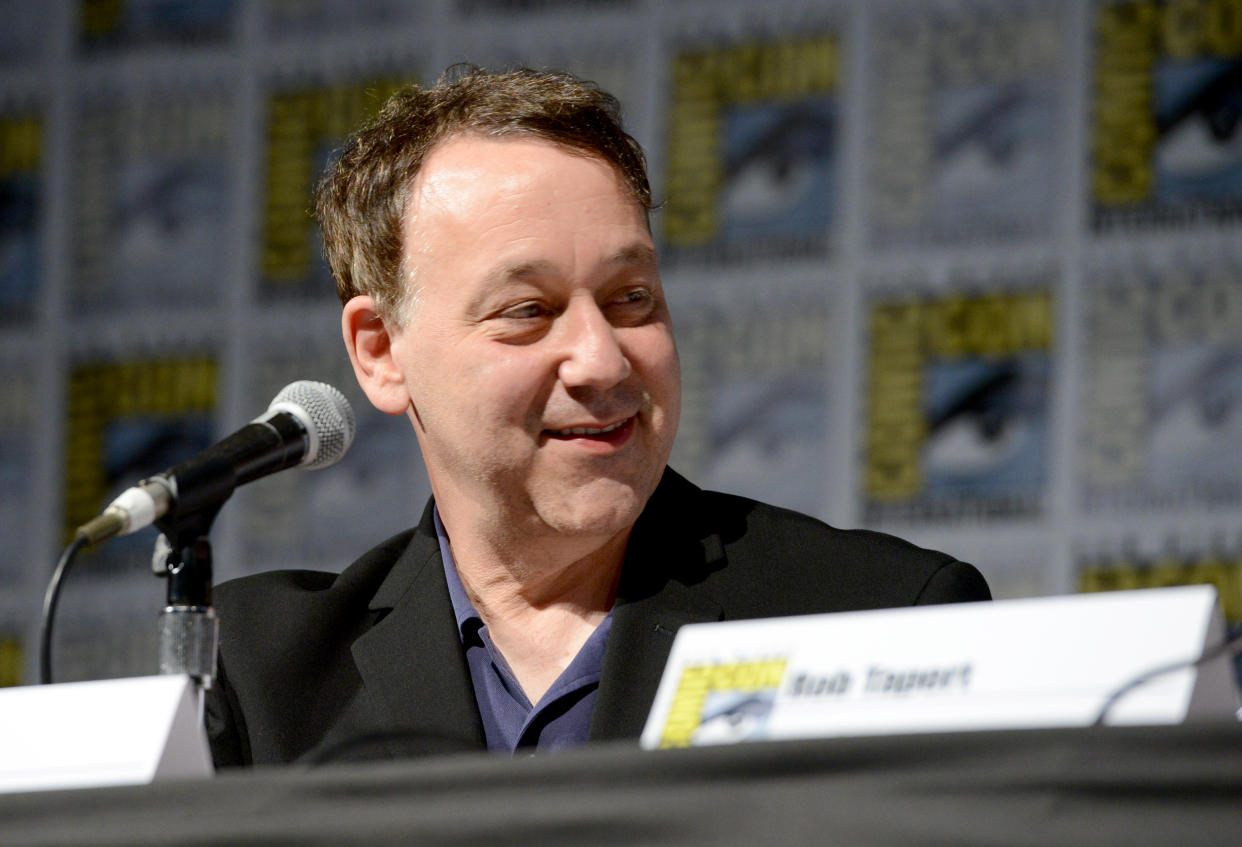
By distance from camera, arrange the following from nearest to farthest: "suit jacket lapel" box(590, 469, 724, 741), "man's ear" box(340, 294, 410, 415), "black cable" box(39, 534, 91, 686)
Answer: "black cable" box(39, 534, 91, 686) < "suit jacket lapel" box(590, 469, 724, 741) < "man's ear" box(340, 294, 410, 415)

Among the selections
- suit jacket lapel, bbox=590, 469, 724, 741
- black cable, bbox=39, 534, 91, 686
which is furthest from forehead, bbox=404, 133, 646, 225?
black cable, bbox=39, 534, 91, 686

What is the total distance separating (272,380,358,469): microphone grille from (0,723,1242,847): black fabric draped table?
0.68m

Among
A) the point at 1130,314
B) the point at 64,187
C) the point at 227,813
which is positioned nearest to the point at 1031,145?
the point at 1130,314

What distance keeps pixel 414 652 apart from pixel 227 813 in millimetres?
962

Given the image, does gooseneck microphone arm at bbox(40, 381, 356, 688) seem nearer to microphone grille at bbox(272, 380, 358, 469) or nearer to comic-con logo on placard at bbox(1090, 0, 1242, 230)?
microphone grille at bbox(272, 380, 358, 469)

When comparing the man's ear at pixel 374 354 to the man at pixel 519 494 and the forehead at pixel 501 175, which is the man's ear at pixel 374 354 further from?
the forehead at pixel 501 175

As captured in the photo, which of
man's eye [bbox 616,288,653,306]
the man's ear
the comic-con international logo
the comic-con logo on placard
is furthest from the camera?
the comic-con logo on placard

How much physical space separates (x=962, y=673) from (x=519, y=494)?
36.9 inches

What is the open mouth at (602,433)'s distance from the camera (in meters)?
1.83

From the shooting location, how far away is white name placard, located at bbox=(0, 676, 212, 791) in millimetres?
1096

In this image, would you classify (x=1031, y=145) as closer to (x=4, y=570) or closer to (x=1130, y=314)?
(x=1130, y=314)

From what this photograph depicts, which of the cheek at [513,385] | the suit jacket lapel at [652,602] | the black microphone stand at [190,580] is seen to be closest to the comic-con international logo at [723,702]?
the black microphone stand at [190,580]

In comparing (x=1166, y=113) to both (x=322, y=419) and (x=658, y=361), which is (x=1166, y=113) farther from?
(x=322, y=419)

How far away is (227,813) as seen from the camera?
0.96 m
